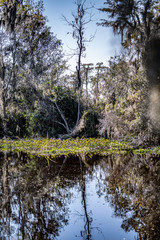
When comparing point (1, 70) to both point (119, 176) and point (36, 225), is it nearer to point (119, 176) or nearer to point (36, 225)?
point (119, 176)

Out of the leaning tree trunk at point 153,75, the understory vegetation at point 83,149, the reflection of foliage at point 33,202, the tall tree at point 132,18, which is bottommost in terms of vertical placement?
the reflection of foliage at point 33,202

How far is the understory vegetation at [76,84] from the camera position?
9383 mm

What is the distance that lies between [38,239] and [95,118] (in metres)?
11.6

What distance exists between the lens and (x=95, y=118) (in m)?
14.2

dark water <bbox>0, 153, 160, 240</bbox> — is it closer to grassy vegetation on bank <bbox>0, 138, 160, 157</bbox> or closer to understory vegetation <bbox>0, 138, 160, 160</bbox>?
understory vegetation <bbox>0, 138, 160, 160</bbox>

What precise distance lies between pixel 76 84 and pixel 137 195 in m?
11.6

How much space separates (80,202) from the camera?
13.1 ft

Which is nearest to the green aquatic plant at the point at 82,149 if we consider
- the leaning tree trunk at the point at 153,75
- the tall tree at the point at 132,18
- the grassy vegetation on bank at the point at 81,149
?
the grassy vegetation on bank at the point at 81,149

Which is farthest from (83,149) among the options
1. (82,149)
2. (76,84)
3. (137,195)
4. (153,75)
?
(76,84)

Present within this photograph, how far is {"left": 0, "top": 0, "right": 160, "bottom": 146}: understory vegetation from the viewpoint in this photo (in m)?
9.38

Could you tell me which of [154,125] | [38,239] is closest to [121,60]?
[154,125]

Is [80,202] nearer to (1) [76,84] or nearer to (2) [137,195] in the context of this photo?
(2) [137,195]

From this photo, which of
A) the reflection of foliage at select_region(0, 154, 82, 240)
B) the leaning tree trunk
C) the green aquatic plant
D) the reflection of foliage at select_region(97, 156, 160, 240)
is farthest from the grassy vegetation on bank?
the reflection of foliage at select_region(0, 154, 82, 240)

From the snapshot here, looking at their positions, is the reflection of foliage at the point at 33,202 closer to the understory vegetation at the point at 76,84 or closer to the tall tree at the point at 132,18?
the understory vegetation at the point at 76,84
